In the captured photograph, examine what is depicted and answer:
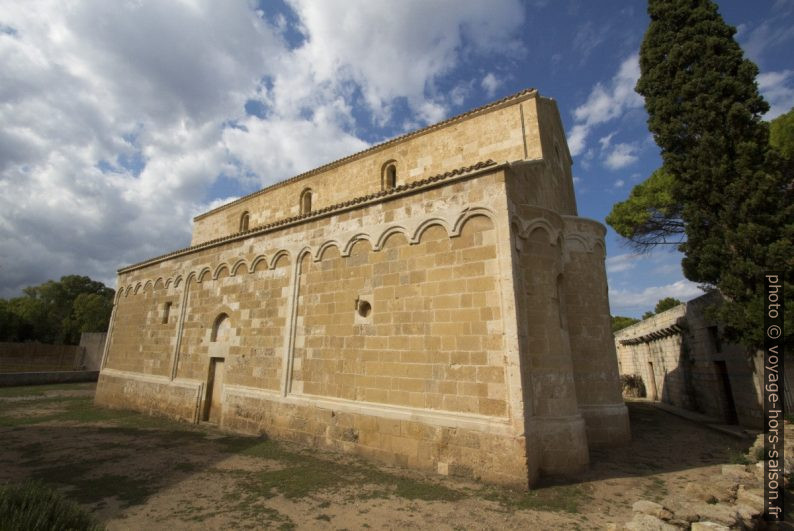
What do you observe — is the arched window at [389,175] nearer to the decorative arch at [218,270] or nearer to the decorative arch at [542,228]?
the decorative arch at [218,270]

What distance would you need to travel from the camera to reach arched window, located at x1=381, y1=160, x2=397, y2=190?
43.2 feet

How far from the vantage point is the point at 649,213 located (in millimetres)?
14031

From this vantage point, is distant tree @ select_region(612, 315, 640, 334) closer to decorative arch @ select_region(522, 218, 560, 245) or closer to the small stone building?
the small stone building

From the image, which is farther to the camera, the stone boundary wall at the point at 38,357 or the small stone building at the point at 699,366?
the stone boundary wall at the point at 38,357

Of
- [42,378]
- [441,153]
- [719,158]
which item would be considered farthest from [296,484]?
[42,378]

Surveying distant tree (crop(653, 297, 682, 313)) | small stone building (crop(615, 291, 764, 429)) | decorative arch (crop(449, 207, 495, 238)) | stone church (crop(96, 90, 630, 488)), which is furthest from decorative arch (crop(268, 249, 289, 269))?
distant tree (crop(653, 297, 682, 313))

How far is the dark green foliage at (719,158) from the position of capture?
29.3 ft

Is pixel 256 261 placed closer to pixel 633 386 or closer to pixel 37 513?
pixel 37 513

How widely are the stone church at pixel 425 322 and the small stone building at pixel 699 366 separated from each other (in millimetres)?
4850

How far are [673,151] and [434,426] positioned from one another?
10.8 meters

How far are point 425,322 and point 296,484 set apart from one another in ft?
10.8

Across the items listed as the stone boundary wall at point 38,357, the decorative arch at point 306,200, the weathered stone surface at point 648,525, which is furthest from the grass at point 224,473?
the stone boundary wall at point 38,357

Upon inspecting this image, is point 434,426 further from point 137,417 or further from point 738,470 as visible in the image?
point 137,417

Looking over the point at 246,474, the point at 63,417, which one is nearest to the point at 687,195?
the point at 246,474
